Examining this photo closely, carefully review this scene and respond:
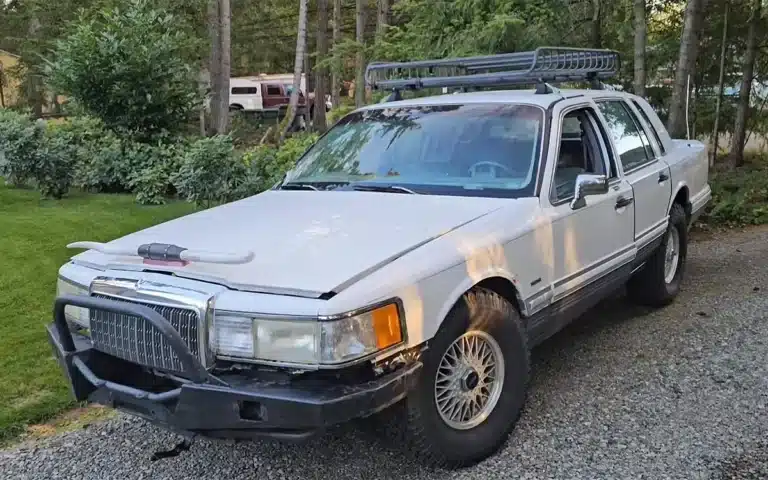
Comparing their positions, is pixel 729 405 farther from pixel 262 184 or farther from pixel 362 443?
pixel 262 184

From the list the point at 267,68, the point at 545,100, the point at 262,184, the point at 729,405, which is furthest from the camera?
the point at 267,68

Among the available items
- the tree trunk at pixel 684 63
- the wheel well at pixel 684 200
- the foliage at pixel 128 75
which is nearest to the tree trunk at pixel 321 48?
the foliage at pixel 128 75

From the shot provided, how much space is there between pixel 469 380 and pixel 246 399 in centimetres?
112

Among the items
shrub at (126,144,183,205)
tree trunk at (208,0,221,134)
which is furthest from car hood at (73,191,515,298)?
tree trunk at (208,0,221,134)

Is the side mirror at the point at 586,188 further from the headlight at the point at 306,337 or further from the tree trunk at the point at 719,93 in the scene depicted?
the tree trunk at the point at 719,93

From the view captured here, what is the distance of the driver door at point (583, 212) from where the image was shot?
13.0 ft

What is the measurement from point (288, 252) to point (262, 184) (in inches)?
229

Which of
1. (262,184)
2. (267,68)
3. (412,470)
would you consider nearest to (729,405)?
(412,470)

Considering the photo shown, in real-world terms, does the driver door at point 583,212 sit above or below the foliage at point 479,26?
below

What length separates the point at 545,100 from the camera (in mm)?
4359

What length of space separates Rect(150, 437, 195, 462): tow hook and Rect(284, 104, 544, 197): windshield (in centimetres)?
164

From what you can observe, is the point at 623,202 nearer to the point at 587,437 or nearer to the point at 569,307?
the point at 569,307

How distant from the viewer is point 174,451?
11.4 feet

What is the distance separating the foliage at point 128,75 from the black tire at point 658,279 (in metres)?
8.70
